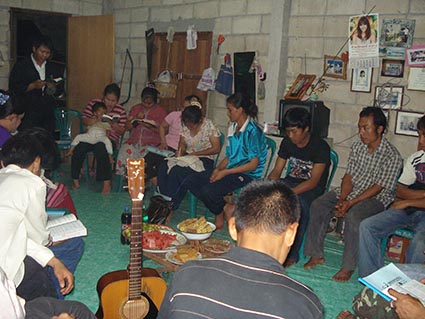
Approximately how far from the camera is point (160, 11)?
5926 mm

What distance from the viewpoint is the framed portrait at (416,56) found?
3.56m

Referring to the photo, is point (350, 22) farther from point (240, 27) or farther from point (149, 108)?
point (149, 108)

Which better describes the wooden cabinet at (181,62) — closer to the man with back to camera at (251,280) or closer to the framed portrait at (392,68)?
the framed portrait at (392,68)

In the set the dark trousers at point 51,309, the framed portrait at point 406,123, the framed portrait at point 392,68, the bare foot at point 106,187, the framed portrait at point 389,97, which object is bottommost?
the bare foot at point 106,187

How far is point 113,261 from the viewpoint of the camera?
10.5 feet

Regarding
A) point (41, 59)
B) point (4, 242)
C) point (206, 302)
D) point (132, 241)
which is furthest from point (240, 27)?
point (206, 302)

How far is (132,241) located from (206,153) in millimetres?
2024

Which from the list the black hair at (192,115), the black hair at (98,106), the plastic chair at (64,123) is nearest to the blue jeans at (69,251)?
the black hair at (192,115)

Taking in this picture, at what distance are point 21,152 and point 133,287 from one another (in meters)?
0.77

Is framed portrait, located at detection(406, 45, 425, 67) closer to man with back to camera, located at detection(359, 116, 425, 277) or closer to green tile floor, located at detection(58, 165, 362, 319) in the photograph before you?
man with back to camera, located at detection(359, 116, 425, 277)

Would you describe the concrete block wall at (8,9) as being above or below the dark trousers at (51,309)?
above

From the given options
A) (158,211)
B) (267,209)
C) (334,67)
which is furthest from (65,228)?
(334,67)

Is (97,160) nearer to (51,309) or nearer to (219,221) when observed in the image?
(219,221)

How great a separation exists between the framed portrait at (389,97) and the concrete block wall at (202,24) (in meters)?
1.22
